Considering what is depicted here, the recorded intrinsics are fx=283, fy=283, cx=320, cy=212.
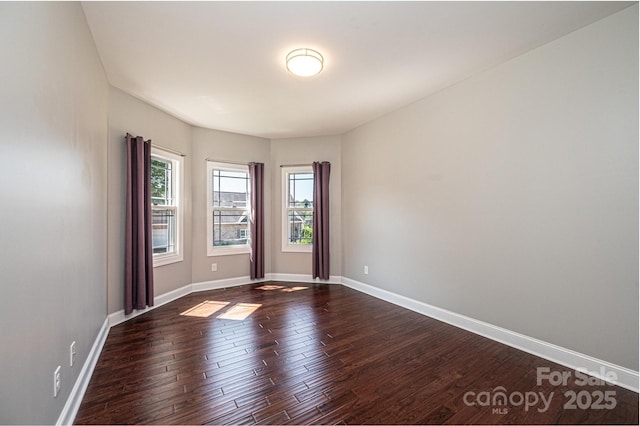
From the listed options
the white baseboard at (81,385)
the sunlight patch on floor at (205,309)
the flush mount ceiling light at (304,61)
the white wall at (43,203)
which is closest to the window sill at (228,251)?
the sunlight patch on floor at (205,309)

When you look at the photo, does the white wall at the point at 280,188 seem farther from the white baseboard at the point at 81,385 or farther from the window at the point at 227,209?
the white baseboard at the point at 81,385

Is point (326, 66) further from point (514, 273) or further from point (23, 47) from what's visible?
point (514, 273)

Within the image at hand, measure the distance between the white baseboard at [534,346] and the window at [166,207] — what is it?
336 centimetres

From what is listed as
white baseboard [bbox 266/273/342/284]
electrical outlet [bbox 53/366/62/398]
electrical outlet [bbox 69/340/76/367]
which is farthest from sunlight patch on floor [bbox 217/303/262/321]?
electrical outlet [bbox 53/366/62/398]

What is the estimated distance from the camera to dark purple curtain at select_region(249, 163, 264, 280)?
5.00 m

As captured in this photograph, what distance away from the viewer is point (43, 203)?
4.73 ft

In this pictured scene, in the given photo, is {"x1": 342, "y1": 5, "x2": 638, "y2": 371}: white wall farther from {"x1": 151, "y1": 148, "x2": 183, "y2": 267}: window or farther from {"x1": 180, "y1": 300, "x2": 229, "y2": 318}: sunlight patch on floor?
{"x1": 151, "y1": 148, "x2": 183, "y2": 267}: window

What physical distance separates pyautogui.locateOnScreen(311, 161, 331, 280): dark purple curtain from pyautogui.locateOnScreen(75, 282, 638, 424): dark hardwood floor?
164 cm

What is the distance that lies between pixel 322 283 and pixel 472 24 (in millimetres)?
4122

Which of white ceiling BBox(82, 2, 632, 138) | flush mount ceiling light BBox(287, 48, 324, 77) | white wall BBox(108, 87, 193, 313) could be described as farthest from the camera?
white wall BBox(108, 87, 193, 313)

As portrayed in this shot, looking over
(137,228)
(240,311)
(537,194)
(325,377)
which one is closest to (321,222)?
(240,311)

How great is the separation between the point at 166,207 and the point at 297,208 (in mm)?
2155

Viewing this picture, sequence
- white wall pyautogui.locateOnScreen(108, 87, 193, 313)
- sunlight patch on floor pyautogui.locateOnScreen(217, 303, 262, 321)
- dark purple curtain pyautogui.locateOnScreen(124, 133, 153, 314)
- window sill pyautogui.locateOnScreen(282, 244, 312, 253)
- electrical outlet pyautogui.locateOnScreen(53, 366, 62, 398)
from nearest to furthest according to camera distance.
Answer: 1. electrical outlet pyautogui.locateOnScreen(53, 366, 62, 398)
2. white wall pyautogui.locateOnScreen(108, 87, 193, 313)
3. dark purple curtain pyautogui.locateOnScreen(124, 133, 153, 314)
4. sunlight patch on floor pyautogui.locateOnScreen(217, 303, 262, 321)
5. window sill pyautogui.locateOnScreen(282, 244, 312, 253)

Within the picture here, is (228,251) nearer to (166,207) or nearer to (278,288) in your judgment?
(278,288)
